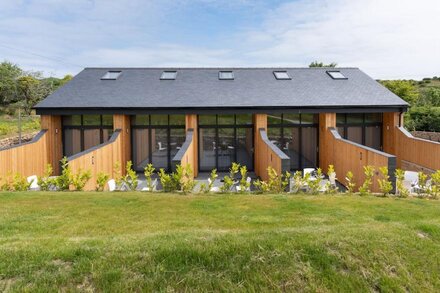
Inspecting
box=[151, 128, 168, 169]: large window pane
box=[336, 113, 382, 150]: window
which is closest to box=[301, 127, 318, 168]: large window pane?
box=[336, 113, 382, 150]: window

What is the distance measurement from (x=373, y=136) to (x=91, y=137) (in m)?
14.4

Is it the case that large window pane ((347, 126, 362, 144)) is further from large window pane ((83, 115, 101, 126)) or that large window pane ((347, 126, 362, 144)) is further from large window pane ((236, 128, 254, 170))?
large window pane ((83, 115, 101, 126))

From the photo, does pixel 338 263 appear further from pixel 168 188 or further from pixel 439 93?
pixel 439 93

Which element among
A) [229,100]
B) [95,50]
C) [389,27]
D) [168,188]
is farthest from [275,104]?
[95,50]

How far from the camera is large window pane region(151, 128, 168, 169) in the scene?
15.9m

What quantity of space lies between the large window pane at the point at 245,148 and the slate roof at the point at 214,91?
171 cm

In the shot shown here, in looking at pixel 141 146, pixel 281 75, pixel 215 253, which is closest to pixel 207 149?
pixel 141 146

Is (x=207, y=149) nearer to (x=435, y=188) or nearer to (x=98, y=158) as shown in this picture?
(x=98, y=158)

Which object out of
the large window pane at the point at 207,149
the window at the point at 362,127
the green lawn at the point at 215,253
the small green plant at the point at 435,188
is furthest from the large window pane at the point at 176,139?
the small green plant at the point at 435,188

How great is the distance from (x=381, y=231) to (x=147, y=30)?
22.2 m

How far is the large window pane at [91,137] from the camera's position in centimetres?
1564

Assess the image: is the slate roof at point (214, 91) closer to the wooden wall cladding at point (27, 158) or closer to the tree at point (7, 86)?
the wooden wall cladding at point (27, 158)

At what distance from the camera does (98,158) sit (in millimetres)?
11922

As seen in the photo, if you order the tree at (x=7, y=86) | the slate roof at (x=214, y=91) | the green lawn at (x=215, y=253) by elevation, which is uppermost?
the tree at (x=7, y=86)
